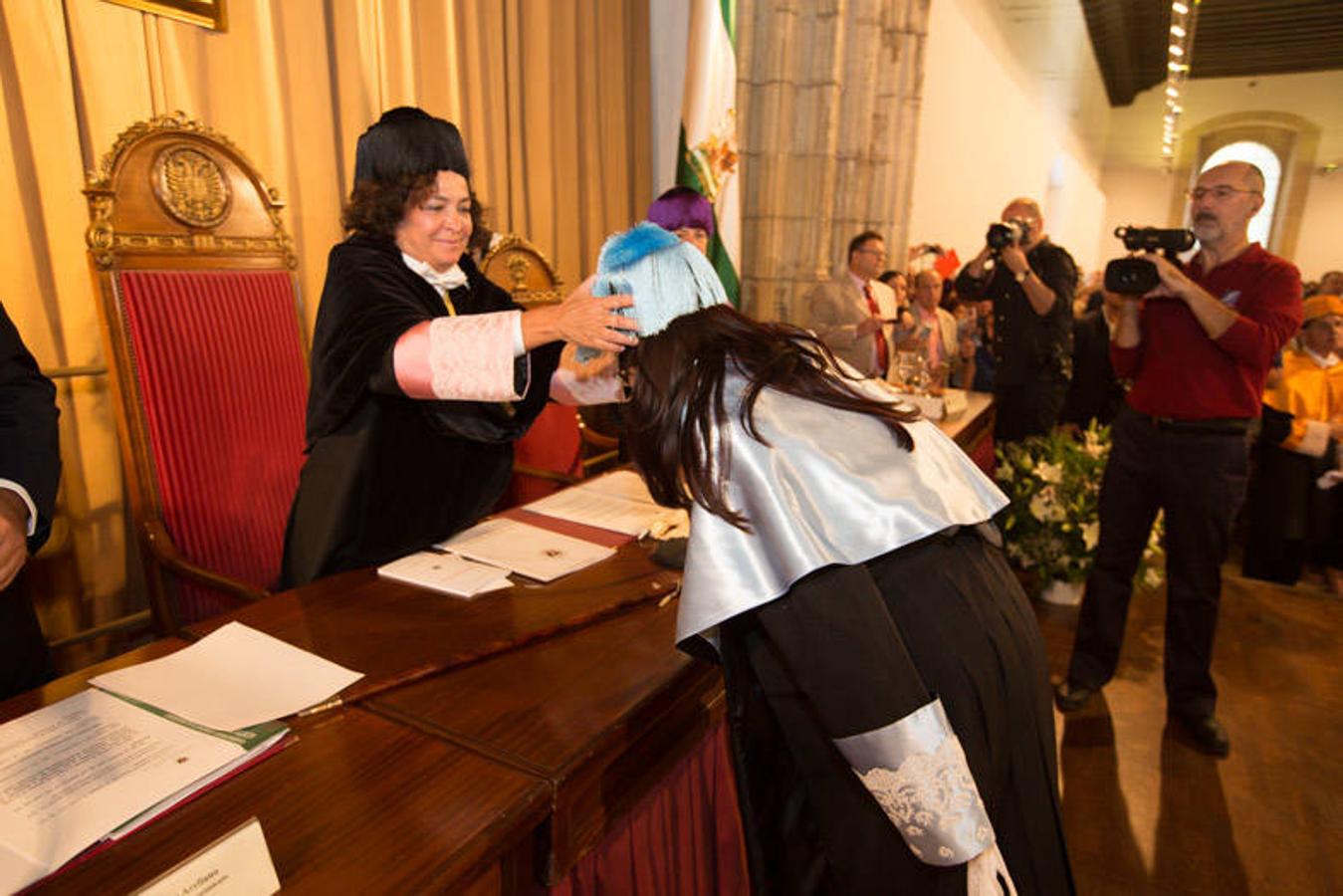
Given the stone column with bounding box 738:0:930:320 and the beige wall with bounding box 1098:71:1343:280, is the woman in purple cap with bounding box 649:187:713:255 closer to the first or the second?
the stone column with bounding box 738:0:930:320

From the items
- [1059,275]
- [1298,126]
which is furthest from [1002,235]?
[1298,126]

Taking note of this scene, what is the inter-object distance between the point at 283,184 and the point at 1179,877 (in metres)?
3.37

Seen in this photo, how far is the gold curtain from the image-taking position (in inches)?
79.7

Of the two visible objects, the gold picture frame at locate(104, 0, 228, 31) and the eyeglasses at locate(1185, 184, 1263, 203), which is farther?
the eyeglasses at locate(1185, 184, 1263, 203)

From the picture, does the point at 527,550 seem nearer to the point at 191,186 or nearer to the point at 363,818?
the point at 363,818

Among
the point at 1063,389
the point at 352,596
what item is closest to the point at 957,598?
the point at 352,596

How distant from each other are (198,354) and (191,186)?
430mm

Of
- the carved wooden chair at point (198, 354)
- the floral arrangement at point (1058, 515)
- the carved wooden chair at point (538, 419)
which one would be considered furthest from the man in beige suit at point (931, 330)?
the carved wooden chair at point (198, 354)

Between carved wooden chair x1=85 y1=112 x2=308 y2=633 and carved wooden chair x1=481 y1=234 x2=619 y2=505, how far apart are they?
781 mm

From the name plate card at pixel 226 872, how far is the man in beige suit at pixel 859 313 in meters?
3.56

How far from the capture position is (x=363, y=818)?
2.59 ft

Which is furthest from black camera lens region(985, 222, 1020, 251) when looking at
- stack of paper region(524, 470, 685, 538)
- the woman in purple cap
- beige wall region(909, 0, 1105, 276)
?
beige wall region(909, 0, 1105, 276)

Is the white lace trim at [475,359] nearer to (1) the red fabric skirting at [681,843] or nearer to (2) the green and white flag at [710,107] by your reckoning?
(1) the red fabric skirting at [681,843]

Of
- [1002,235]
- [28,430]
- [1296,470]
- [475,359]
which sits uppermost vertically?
[1002,235]
